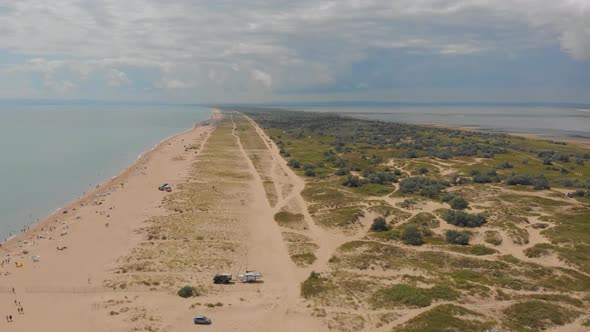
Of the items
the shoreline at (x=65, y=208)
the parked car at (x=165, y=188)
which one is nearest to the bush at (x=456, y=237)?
the parked car at (x=165, y=188)

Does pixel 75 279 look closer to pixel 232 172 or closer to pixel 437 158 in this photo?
pixel 232 172

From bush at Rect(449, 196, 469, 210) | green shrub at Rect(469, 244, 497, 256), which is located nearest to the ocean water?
green shrub at Rect(469, 244, 497, 256)

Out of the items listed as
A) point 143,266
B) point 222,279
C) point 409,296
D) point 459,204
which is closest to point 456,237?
point 459,204

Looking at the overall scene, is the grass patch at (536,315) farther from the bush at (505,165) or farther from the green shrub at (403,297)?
the bush at (505,165)

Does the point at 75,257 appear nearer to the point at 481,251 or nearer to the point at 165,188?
the point at 165,188

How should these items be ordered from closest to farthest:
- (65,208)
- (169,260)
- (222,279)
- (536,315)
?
(536,315), (222,279), (169,260), (65,208)
